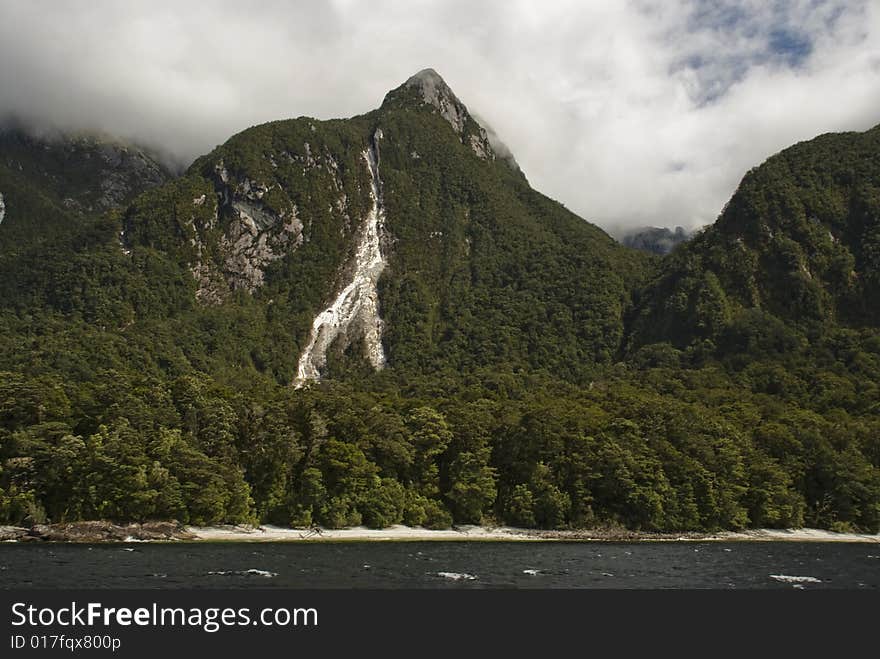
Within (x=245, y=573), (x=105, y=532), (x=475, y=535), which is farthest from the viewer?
(x=475, y=535)

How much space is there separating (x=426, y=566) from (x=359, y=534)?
2127 centimetres

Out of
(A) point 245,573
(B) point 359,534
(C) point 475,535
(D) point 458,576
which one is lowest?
(D) point 458,576

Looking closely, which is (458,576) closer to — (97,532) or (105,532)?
(105,532)

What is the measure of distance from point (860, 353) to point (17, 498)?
172573 millimetres

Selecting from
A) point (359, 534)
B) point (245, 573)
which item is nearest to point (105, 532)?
point (245, 573)

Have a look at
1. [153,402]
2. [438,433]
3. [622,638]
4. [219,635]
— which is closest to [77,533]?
A: [153,402]

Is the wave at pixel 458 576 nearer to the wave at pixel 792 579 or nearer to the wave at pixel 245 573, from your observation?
the wave at pixel 245 573

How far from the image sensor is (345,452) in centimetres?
8681

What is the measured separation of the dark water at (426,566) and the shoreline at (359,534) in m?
2.79

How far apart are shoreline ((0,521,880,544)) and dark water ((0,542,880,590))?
2787mm

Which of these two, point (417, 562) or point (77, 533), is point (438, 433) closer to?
point (417, 562)

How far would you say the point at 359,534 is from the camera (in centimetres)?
7938

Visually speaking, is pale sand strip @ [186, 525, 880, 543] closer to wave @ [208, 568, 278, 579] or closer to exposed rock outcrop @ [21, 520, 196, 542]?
exposed rock outcrop @ [21, 520, 196, 542]

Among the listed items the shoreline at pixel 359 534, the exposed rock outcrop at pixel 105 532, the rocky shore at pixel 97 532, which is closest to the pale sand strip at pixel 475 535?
the shoreline at pixel 359 534
